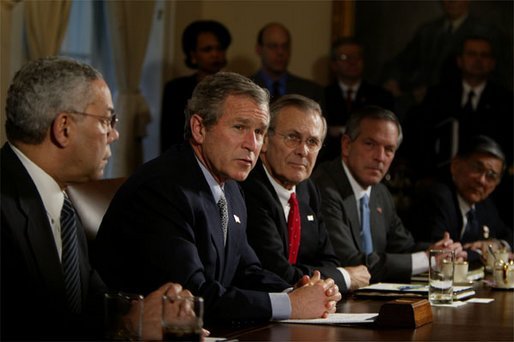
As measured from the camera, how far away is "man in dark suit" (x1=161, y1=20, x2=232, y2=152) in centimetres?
767

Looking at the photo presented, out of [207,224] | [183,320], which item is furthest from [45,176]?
[207,224]

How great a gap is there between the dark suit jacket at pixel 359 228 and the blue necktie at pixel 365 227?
0.04 meters

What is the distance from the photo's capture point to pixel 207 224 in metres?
3.46

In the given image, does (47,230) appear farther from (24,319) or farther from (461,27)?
(461,27)

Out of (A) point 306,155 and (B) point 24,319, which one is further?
(A) point 306,155

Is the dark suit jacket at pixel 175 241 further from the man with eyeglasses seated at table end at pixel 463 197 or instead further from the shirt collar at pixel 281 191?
the man with eyeglasses seated at table end at pixel 463 197

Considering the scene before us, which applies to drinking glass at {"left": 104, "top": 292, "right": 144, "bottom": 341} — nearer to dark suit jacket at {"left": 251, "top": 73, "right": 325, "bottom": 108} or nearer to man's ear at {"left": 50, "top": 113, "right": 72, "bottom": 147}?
man's ear at {"left": 50, "top": 113, "right": 72, "bottom": 147}

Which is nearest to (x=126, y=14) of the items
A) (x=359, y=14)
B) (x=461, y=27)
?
(x=359, y=14)

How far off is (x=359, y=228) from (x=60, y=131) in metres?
2.80

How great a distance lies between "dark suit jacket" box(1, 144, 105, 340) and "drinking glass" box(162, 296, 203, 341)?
256 mm

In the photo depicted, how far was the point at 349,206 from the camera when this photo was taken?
5.24m

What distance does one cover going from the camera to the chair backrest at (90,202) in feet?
12.6

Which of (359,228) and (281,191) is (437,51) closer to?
(359,228)

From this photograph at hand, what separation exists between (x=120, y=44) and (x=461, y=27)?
300 cm
